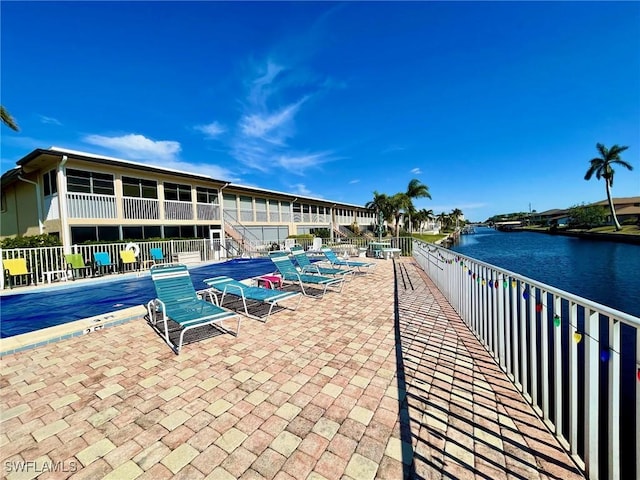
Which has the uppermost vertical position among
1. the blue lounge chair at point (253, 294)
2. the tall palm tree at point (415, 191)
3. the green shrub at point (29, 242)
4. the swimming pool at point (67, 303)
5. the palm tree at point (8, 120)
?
the palm tree at point (8, 120)

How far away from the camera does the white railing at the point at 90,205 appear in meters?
12.0

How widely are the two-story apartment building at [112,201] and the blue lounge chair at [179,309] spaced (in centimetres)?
1014

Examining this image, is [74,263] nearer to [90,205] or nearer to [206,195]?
[90,205]

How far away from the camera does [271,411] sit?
2426mm

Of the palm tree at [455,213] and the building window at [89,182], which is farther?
the palm tree at [455,213]

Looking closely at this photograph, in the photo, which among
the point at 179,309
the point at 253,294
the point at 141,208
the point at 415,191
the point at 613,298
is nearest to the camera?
the point at 179,309

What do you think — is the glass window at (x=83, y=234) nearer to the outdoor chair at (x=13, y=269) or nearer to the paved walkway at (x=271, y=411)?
the outdoor chair at (x=13, y=269)

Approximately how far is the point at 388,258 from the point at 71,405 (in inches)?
539

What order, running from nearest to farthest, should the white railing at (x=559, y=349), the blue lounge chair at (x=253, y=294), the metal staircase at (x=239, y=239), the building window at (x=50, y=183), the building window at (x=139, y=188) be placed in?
the white railing at (x=559, y=349) < the blue lounge chair at (x=253, y=294) < the building window at (x=50, y=183) < the building window at (x=139, y=188) < the metal staircase at (x=239, y=239)

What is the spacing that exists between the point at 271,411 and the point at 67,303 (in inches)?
281

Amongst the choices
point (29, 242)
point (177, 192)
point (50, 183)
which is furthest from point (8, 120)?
point (177, 192)

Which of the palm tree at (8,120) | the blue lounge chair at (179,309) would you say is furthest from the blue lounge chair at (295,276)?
the palm tree at (8,120)

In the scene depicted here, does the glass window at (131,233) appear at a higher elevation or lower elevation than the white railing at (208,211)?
lower

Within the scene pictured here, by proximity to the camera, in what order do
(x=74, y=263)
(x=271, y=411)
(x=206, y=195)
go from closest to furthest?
(x=271, y=411) < (x=74, y=263) < (x=206, y=195)
